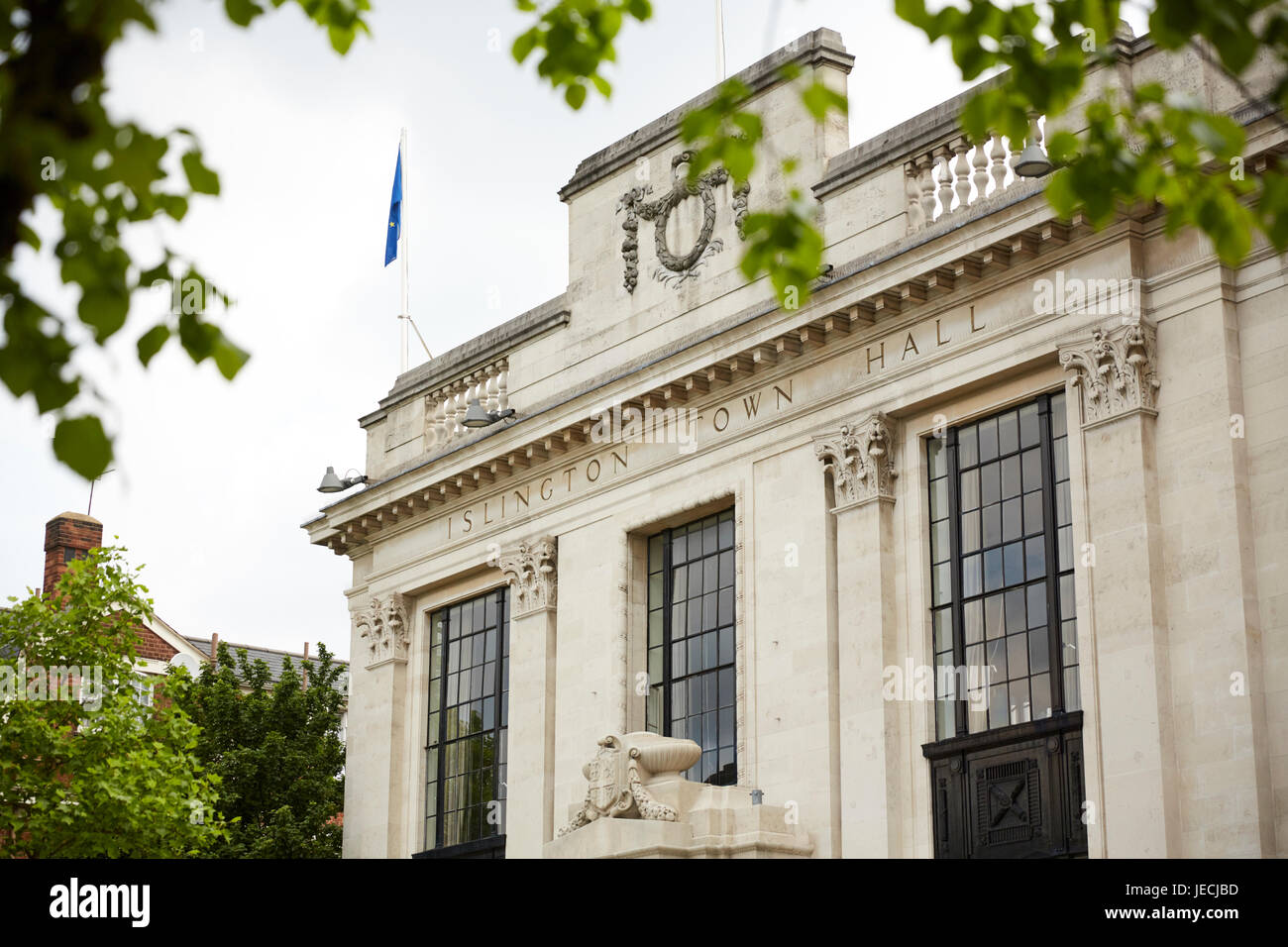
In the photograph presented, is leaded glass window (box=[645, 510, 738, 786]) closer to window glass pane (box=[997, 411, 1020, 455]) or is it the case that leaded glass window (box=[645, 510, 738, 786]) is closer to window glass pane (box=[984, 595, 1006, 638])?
window glass pane (box=[984, 595, 1006, 638])

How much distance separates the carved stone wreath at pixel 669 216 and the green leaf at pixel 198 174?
20.8 meters

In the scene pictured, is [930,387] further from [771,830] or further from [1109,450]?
[771,830]

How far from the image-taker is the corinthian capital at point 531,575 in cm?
3091

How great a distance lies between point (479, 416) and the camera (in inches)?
1249

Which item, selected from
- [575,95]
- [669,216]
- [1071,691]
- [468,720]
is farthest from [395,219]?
[575,95]

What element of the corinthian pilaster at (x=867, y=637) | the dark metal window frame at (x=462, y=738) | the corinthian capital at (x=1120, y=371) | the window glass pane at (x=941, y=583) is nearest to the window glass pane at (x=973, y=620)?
the window glass pane at (x=941, y=583)

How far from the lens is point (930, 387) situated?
2534cm

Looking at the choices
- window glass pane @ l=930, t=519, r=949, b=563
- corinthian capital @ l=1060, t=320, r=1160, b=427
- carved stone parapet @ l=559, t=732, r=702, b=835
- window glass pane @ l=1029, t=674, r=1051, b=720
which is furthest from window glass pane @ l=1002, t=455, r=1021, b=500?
carved stone parapet @ l=559, t=732, r=702, b=835

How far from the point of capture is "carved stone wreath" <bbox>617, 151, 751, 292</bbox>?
96.2 feet

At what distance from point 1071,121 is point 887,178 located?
2.98m

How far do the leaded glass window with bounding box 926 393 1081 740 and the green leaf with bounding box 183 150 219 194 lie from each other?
55.2 ft

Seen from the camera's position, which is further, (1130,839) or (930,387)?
(930,387)

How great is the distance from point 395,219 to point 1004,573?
17.3m
